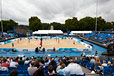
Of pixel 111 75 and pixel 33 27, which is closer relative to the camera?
pixel 111 75

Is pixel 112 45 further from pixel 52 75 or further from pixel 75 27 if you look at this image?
pixel 75 27

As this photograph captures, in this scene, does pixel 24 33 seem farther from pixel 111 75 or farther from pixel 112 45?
pixel 111 75

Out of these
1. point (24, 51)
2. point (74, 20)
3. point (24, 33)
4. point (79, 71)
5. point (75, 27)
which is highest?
point (74, 20)

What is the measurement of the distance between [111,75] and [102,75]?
1.83ft

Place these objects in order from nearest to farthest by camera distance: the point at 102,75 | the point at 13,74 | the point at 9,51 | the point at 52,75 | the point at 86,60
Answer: the point at 13,74, the point at 52,75, the point at 102,75, the point at 86,60, the point at 9,51

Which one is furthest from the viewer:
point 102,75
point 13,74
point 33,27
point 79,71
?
point 33,27

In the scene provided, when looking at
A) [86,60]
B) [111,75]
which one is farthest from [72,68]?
[86,60]

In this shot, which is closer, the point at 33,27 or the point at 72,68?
the point at 72,68

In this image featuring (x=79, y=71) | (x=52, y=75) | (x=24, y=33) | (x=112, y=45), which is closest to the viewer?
(x=52, y=75)

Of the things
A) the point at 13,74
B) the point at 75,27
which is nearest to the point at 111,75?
the point at 13,74

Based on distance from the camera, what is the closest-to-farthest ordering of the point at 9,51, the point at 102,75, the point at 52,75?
the point at 52,75
the point at 102,75
the point at 9,51

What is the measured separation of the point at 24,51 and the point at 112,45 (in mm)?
14763

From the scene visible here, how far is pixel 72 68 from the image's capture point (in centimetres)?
405

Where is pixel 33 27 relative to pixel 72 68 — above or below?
above
